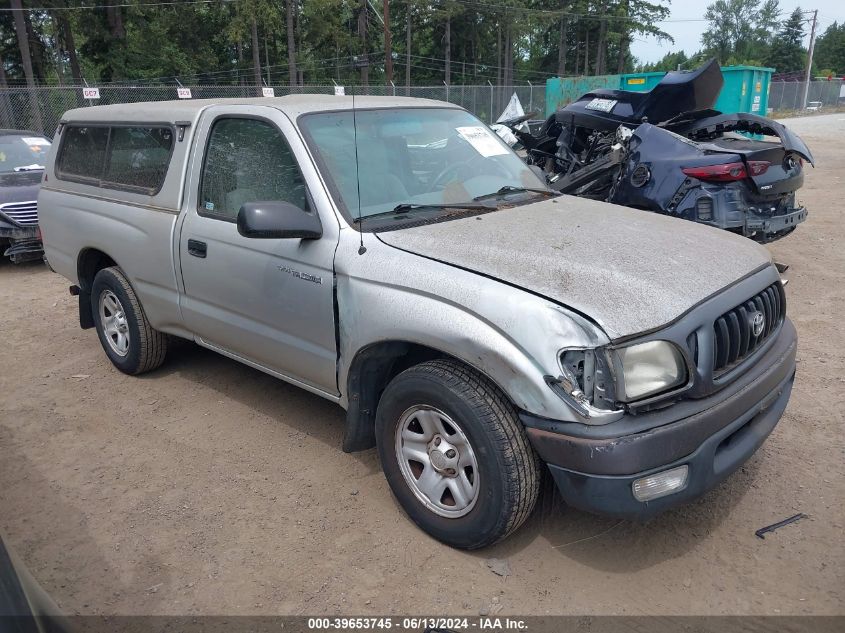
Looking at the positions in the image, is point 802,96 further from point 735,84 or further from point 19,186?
point 19,186

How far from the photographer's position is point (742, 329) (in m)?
2.81

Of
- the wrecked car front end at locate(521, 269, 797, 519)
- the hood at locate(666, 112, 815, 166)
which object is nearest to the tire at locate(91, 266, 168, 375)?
the wrecked car front end at locate(521, 269, 797, 519)

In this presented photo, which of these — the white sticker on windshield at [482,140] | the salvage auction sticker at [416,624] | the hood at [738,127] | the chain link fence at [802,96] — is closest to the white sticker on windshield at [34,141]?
the white sticker on windshield at [482,140]

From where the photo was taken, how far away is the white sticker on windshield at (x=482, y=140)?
4078mm

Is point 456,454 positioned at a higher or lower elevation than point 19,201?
lower

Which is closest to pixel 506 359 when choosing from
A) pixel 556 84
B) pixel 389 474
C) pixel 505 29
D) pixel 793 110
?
pixel 389 474

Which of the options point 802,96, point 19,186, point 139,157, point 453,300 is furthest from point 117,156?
point 802,96

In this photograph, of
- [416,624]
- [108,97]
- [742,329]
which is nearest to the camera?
[416,624]

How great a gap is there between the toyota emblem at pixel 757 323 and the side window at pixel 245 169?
2104 millimetres

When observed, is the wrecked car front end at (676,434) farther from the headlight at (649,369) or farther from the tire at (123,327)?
the tire at (123,327)

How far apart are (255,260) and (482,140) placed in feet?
5.23

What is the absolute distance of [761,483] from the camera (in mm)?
3404

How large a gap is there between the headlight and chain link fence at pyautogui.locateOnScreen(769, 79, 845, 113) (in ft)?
139

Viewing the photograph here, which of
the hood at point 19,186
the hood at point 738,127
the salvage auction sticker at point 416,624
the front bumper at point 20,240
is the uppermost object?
the hood at point 738,127
